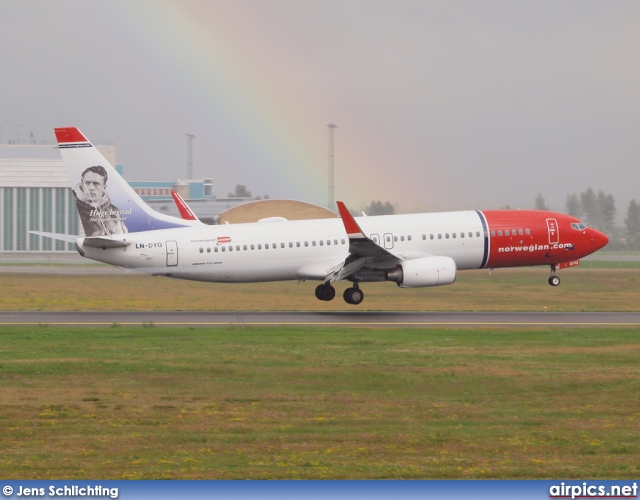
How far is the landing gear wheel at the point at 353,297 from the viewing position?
42.6 metres

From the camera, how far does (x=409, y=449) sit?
16094mm

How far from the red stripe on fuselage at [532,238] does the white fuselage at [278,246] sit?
85 cm

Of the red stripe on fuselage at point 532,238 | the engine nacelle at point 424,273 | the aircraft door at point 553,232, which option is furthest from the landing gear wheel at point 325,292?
the aircraft door at point 553,232

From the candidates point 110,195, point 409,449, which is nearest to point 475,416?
point 409,449

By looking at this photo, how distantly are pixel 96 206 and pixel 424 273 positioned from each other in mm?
14384

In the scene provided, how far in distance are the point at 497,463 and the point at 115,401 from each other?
29.5 ft

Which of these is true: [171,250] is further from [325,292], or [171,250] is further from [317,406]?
[317,406]

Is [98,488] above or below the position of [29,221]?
below

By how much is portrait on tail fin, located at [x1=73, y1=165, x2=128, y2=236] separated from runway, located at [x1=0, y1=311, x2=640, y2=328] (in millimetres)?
3678

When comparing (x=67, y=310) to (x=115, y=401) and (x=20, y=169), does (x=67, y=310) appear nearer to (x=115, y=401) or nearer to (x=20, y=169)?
(x=115, y=401)

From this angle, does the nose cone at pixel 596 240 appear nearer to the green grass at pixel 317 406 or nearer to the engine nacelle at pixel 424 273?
the engine nacelle at pixel 424 273

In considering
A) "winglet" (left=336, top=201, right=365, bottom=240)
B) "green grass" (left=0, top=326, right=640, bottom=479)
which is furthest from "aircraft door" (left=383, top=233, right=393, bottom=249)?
"green grass" (left=0, top=326, right=640, bottom=479)

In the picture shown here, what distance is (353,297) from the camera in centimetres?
4262

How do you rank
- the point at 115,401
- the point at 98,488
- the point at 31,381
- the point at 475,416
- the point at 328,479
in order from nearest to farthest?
1. the point at 98,488
2. the point at 328,479
3. the point at 475,416
4. the point at 115,401
5. the point at 31,381
